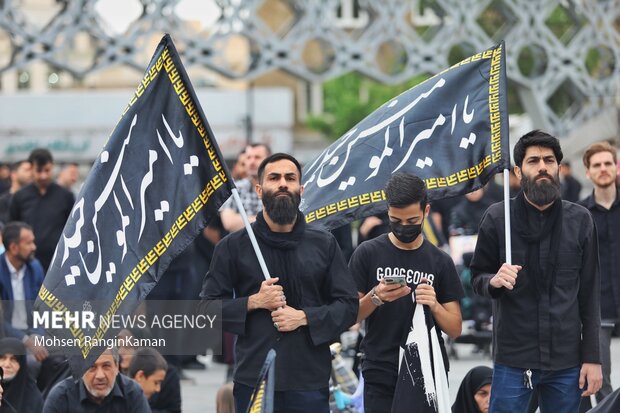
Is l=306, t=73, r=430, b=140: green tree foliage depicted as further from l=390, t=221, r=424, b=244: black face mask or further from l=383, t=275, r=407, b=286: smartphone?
l=383, t=275, r=407, b=286: smartphone

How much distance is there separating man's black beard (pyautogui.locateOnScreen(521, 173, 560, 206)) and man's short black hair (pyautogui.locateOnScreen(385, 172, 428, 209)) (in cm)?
50

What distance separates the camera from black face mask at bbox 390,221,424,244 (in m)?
7.10

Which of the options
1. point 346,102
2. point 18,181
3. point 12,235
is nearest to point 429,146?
point 12,235

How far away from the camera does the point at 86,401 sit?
8.32 meters

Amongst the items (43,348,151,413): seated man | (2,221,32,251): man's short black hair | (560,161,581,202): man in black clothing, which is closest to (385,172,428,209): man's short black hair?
(43,348,151,413): seated man

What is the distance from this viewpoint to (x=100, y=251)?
7.20 meters

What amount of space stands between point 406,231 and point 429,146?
3.64ft

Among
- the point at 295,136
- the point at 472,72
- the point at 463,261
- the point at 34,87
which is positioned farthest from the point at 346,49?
the point at 34,87

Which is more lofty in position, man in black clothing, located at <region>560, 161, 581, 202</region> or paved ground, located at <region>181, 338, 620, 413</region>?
man in black clothing, located at <region>560, 161, 581, 202</region>

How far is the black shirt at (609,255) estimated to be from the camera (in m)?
9.07

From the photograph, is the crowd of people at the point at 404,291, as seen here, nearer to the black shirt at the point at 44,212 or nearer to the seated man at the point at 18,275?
the seated man at the point at 18,275

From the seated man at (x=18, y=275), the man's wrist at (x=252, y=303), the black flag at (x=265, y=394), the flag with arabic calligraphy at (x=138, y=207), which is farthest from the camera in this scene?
the seated man at (x=18, y=275)

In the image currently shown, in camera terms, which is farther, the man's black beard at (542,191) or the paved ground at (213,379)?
the paved ground at (213,379)

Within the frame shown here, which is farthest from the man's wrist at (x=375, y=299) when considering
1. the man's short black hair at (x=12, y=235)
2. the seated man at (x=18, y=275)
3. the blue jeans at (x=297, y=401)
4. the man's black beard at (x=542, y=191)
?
the man's short black hair at (x=12, y=235)
